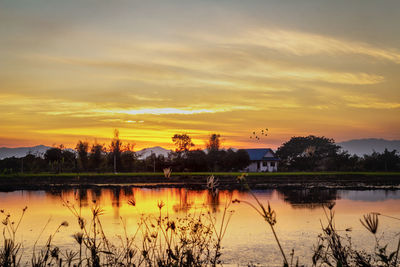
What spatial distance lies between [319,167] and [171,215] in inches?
2649

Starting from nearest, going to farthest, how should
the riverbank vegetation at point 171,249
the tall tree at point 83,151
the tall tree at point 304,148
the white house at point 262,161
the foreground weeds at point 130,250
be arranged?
the riverbank vegetation at point 171,249
the foreground weeds at point 130,250
the tall tree at point 83,151
the white house at point 262,161
the tall tree at point 304,148

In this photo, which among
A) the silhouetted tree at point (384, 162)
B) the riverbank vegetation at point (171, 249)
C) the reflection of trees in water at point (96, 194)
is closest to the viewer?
the riverbank vegetation at point (171, 249)

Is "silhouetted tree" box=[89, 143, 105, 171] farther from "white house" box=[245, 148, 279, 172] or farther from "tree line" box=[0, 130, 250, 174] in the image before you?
"white house" box=[245, 148, 279, 172]

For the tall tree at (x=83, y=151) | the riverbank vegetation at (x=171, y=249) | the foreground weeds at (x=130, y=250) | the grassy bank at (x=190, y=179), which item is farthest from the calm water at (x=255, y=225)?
the tall tree at (x=83, y=151)

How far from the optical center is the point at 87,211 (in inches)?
1176

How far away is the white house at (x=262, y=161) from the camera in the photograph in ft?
316

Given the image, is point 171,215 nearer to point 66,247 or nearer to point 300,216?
point 300,216

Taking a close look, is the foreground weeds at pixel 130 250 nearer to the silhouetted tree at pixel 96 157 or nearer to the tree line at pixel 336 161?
the tree line at pixel 336 161

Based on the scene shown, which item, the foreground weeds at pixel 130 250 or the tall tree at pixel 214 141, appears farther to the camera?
the tall tree at pixel 214 141

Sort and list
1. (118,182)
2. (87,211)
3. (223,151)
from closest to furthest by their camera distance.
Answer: (87,211)
(118,182)
(223,151)

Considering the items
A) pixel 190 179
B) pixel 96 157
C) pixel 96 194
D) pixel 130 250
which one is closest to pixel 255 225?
pixel 130 250

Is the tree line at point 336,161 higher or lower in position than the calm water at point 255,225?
higher

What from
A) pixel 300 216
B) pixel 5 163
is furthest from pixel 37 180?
pixel 300 216

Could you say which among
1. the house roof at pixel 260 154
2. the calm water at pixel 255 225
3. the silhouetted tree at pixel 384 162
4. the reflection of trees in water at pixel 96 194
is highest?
the house roof at pixel 260 154
